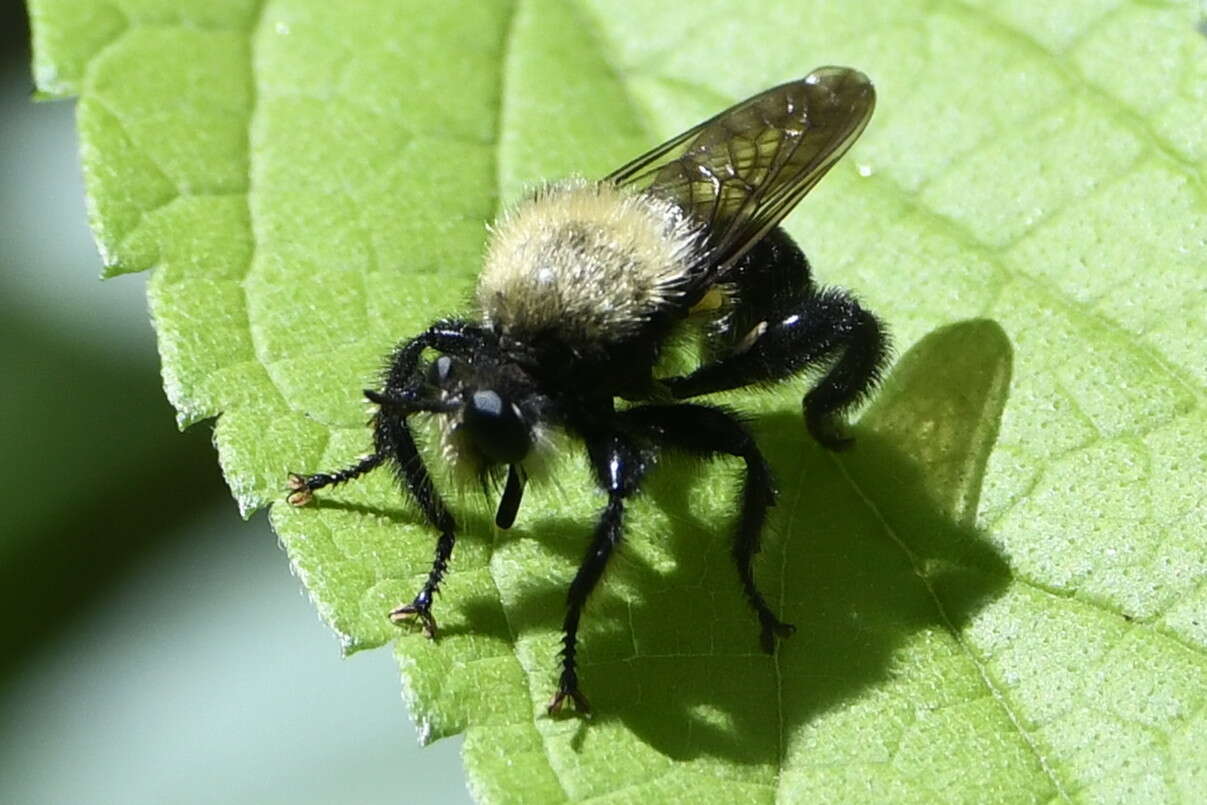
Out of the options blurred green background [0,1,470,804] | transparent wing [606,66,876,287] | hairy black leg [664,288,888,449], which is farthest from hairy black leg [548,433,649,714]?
blurred green background [0,1,470,804]

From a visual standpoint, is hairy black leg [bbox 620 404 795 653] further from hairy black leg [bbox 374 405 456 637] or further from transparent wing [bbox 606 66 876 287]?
hairy black leg [bbox 374 405 456 637]

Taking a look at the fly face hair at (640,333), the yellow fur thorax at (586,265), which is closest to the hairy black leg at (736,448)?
the fly face hair at (640,333)

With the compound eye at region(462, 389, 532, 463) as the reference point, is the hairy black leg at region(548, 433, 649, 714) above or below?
below

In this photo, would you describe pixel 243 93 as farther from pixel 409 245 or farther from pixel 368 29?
pixel 409 245

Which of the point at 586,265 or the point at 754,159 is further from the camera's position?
the point at 754,159

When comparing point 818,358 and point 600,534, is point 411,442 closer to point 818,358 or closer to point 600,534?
point 600,534

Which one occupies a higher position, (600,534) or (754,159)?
(754,159)

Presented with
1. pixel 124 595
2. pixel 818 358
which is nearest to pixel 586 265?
pixel 818 358
